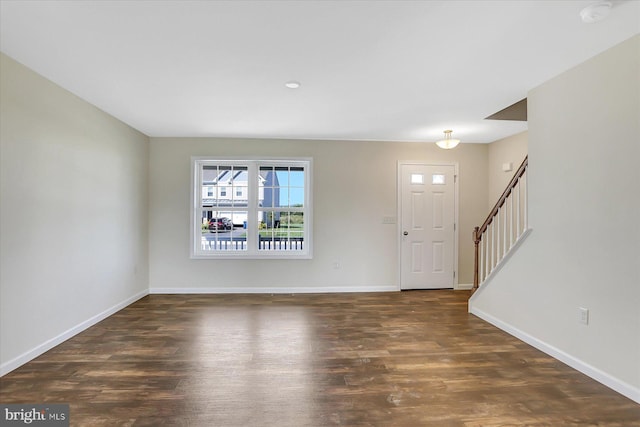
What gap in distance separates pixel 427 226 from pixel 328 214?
1.64m

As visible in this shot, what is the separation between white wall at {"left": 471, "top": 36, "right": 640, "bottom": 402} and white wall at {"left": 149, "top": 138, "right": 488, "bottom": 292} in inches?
81.5

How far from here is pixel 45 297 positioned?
2.70 meters

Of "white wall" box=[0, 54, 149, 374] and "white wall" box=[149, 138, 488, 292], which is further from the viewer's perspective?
"white wall" box=[149, 138, 488, 292]

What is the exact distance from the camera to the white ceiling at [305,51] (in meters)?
1.77

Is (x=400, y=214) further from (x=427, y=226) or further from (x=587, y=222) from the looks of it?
(x=587, y=222)

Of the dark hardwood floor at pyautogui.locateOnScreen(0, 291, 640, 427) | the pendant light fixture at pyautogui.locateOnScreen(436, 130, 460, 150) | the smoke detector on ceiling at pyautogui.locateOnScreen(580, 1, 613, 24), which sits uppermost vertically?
the smoke detector on ceiling at pyautogui.locateOnScreen(580, 1, 613, 24)

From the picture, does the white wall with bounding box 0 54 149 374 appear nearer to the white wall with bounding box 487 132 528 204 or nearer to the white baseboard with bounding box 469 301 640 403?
the white baseboard with bounding box 469 301 640 403

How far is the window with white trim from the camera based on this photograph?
4.82 metres

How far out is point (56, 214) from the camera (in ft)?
9.32

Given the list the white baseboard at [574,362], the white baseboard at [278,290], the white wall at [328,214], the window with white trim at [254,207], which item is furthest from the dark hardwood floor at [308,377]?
the window with white trim at [254,207]

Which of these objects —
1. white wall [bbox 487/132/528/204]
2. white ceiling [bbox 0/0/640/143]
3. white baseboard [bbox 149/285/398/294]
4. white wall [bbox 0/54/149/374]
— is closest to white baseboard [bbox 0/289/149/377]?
white wall [bbox 0/54/149/374]

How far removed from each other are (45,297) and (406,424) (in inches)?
124

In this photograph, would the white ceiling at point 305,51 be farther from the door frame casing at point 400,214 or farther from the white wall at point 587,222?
the door frame casing at point 400,214

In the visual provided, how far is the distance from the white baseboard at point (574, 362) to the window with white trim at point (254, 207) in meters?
2.76
